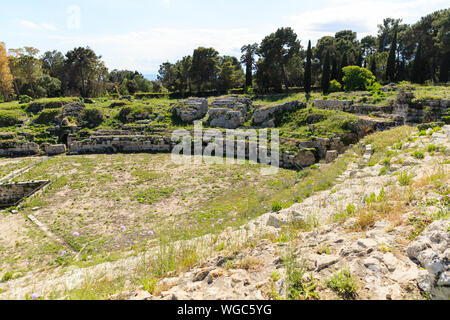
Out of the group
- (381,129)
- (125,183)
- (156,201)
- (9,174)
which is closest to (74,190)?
(125,183)

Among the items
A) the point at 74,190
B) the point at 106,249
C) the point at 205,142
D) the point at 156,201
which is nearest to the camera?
the point at 106,249

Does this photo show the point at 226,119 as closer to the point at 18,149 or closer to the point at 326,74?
the point at 326,74

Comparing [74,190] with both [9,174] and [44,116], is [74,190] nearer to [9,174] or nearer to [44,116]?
[9,174]

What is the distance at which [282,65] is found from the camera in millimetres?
37031

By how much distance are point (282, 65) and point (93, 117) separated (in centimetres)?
2785

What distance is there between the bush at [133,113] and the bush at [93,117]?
1.99 m

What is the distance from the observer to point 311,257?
4309 mm

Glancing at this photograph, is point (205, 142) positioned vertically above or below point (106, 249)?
above

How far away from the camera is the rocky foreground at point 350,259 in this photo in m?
3.30

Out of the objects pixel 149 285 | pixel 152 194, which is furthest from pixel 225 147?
pixel 149 285

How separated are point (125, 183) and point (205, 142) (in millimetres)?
8799
